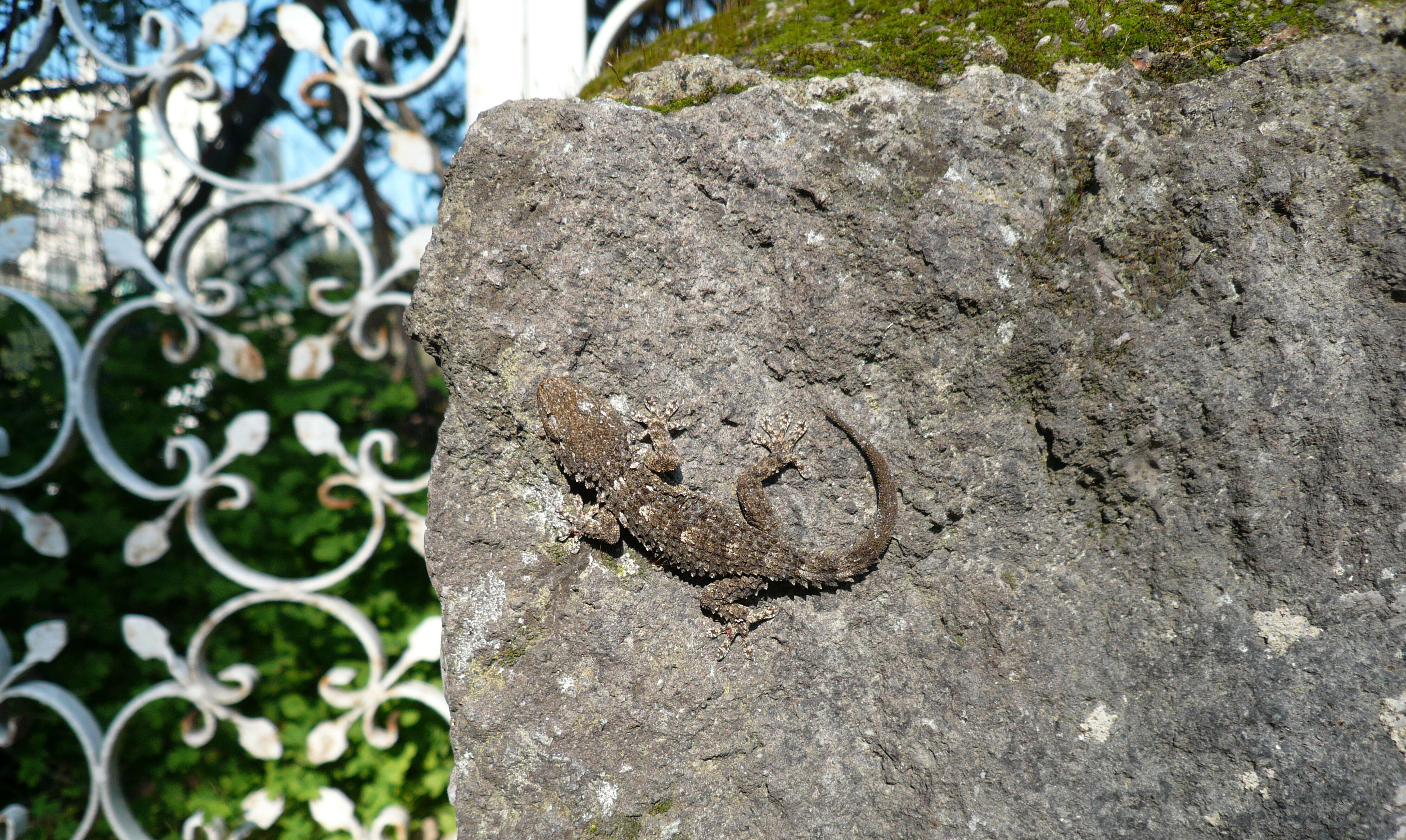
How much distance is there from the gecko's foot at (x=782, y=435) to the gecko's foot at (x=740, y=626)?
51cm

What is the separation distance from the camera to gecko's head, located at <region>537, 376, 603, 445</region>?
2285mm

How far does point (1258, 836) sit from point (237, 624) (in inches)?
198

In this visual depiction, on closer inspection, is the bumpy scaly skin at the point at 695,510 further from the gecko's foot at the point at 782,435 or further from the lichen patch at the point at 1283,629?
the lichen patch at the point at 1283,629

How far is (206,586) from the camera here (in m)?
4.29

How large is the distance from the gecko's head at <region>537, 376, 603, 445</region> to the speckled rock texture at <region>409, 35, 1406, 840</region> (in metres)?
0.06

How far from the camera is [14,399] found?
13.6ft

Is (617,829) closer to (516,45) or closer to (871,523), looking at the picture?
(871,523)

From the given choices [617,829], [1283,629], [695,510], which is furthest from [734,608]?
[1283,629]

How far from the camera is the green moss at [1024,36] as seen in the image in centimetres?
226

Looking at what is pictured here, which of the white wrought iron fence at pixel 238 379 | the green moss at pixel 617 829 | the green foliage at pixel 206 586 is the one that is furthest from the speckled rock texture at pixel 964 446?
the green foliage at pixel 206 586

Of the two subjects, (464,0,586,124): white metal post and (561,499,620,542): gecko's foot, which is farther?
(464,0,586,124): white metal post

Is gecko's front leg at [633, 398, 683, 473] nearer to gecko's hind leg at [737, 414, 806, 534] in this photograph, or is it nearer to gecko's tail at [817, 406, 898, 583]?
gecko's hind leg at [737, 414, 806, 534]

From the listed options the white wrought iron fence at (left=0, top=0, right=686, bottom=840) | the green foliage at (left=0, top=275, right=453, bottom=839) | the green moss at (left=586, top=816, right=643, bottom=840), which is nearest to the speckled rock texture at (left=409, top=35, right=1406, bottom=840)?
the green moss at (left=586, top=816, right=643, bottom=840)

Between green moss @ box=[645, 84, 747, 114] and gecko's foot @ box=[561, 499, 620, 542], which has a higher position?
green moss @ box=[645, 84, 747, 114]
